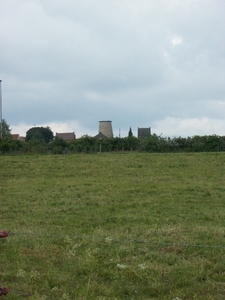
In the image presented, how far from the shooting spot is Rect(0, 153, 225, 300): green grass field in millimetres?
5219

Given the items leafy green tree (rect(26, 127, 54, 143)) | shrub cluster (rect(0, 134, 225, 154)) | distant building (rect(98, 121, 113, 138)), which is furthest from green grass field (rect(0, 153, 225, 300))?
leafy green tree (rect(26, 127, 54, 143))

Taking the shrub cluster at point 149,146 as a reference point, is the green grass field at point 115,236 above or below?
below

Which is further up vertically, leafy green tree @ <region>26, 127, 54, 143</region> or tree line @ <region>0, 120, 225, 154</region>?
leafy green tree @ <region>26, 127, 54, 143</region>

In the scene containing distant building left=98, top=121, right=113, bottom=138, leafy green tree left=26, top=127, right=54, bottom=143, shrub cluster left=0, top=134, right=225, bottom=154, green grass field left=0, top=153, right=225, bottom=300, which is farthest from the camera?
leafy green tree left=26, top=127, right=54, bottom=143

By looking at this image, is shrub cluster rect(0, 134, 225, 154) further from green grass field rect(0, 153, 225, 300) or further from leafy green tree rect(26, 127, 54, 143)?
leafy green tree rect(26, 127, 54, 143)

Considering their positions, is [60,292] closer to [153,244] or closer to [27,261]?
[27,261]

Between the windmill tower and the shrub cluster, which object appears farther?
the windmill tower

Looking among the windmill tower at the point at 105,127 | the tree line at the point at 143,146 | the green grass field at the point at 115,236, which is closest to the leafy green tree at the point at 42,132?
the windmill tower at the point at 105,127

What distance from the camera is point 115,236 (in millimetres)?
7520

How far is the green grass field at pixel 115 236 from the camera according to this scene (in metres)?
5.22

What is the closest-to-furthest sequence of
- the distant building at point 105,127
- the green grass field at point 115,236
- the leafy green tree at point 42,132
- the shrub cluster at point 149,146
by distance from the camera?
the green grass field at point 115,236, the shrub cluster at point 149,146, the distant building at point 105,127, the leafy green tree at point 42,132

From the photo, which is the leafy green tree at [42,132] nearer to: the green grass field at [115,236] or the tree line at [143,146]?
the tree line at [143,146]

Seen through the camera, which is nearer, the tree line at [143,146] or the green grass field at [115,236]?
Result: the green grass field at [115,236]

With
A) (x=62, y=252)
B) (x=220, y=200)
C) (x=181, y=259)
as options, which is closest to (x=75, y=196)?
(x=220, y=200)
